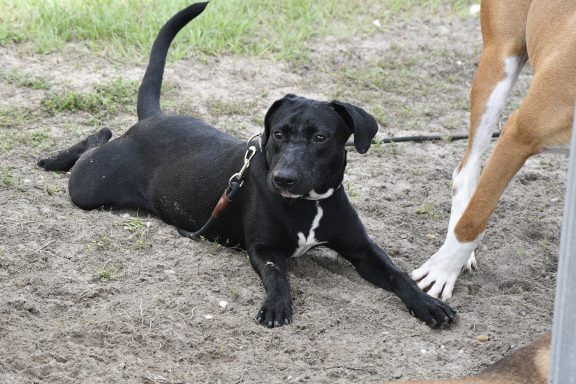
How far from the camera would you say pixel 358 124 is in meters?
4.68

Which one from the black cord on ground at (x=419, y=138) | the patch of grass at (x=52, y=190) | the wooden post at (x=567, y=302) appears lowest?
the black cord on ground at (x=419, y=138)

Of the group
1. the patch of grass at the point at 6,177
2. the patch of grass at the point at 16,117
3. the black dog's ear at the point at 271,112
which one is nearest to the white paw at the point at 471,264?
the black dog's ear at the point at 271,112

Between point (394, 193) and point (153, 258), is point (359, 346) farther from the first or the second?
point (394, 193)

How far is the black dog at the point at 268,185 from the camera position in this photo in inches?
180

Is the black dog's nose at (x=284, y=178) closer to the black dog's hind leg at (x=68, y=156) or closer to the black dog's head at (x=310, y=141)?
the black dog's head at (x=310, y=141)

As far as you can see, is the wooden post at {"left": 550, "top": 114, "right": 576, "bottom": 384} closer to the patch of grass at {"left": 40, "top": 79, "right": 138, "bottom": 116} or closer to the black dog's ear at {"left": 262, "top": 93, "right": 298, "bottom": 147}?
the black dog's ear at {"left": 262, "top": 93, "right": 298, "bottom": 147}

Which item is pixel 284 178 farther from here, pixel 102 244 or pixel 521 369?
pixel 521 369

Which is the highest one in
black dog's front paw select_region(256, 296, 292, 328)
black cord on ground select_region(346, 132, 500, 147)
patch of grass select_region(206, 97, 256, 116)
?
black dog's front paw select_region(256, 296, 292, 328)

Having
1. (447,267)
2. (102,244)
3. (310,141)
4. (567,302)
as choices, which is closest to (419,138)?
(447,267)

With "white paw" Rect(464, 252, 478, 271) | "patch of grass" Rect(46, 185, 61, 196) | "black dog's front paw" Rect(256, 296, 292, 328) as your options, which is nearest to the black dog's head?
"black dog's front paw" Rect(256, 296, 292, 328)

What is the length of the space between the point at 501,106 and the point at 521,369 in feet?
6.98

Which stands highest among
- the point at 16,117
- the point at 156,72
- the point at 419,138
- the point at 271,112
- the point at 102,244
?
the point at 271,112

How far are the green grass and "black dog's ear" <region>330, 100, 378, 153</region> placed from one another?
10.2ft

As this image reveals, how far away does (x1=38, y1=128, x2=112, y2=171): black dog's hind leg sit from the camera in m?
5.83
